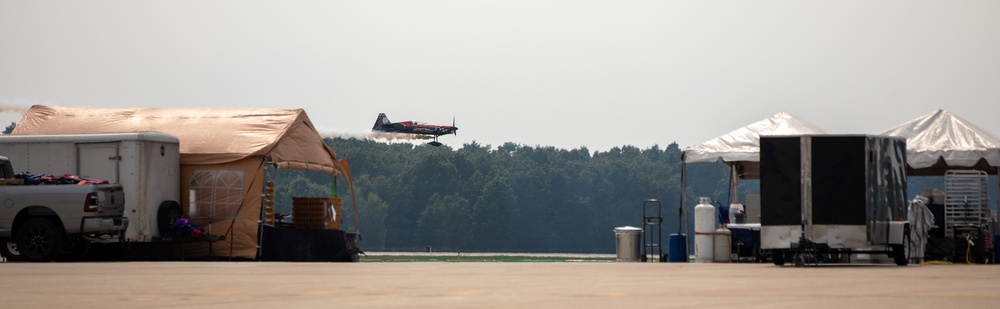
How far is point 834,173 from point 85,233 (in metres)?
13.8

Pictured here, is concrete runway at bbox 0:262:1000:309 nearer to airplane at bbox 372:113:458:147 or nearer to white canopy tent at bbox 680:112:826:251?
white canopy tent at bbox 680:112:826:251

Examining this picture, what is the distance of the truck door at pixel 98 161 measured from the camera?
29281 mm

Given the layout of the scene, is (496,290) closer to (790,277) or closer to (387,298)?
(387,298)

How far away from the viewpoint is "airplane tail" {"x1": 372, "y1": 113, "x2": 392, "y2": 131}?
9186 centimetres

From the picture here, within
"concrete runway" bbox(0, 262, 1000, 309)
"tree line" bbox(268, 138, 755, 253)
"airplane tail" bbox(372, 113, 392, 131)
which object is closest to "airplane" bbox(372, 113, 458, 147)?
"airplane tail" bbox(372, 113, 392, 131)

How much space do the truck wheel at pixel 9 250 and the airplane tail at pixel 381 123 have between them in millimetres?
63839

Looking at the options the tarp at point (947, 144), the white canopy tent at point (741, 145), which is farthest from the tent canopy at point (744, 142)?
the tarp at point (947, 144)

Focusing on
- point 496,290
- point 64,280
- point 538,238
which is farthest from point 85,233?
point 538,238

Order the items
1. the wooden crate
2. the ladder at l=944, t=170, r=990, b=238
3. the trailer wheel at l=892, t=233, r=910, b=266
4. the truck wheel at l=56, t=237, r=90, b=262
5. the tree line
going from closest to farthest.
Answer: the trailer wheel at l=892, t=233, r=910, b=266, the truck wheel at l=56, t=237, r=90, b=262, the ladder at l=944, t=170, r=990, b=238, the wooden crate, the tree line

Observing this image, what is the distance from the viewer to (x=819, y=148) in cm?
2292

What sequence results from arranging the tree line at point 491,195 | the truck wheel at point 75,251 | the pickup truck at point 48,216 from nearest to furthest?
the pickup truck at point 48,216 → the truck wheel at point 75,251 → the tree line at point 491,195

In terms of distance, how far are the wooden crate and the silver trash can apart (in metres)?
7.08

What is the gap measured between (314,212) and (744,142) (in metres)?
10.4

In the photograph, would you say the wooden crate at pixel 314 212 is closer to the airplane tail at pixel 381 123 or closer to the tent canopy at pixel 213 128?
the tent canopy at pixel 213 128
